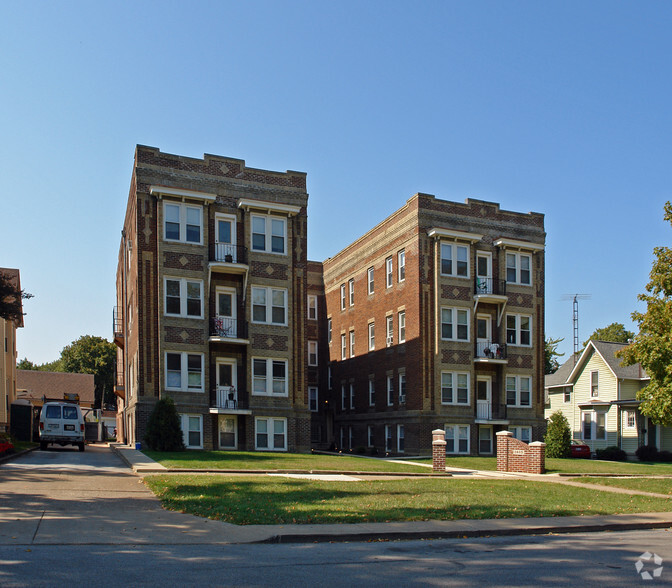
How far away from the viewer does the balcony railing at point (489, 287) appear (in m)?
39.2

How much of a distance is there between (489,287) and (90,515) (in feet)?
98.2

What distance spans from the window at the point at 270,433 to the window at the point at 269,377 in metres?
1.25

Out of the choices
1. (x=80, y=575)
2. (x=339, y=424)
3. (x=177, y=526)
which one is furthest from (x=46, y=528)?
(x=339, y=424)

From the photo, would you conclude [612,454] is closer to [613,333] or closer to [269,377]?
[269,377]

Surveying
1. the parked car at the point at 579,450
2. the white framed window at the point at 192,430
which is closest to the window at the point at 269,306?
the white framed window at the point at 192,430

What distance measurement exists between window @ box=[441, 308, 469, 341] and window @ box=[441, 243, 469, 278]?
1.93 meters

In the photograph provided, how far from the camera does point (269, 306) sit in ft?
115

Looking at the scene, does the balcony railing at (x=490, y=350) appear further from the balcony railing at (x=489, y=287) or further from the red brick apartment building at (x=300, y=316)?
the balcony railing at (x=489, y=287)

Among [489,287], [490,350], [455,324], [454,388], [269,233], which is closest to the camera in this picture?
[269,233]

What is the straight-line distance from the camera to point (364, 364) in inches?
1769

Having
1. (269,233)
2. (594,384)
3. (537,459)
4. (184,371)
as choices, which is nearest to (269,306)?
(269,233)

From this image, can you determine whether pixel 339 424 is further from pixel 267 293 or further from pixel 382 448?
pixel 267 293

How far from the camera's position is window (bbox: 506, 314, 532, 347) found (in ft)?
132

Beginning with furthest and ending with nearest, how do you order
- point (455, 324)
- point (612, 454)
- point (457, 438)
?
point (612, 454) < point (455, 324) < point (457, 438)
